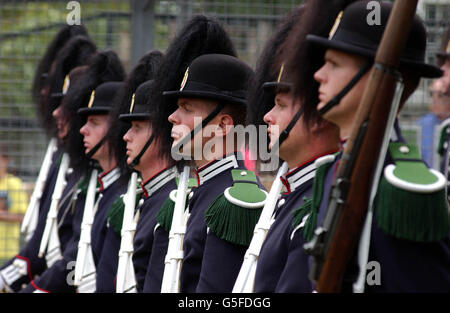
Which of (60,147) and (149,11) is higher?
(149,11)

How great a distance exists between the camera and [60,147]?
21.8ft

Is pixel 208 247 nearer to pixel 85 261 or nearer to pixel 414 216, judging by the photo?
pixel 414 216

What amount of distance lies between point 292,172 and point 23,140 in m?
5.05

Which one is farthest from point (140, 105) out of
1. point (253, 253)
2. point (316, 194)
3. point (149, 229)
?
point (316, 194)

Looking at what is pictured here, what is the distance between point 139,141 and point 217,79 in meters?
0.94

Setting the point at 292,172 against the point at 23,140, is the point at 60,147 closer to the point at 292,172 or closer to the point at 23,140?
the point at 23,140

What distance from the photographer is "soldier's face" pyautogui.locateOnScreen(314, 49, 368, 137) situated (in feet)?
7.83

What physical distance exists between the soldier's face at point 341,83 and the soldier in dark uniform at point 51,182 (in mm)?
3783

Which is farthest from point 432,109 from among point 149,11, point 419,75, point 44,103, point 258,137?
point 419,75

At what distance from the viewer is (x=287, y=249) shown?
9.04ft

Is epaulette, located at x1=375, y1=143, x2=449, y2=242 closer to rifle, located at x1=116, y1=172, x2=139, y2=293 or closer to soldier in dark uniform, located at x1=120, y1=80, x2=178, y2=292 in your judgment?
soldier in dark uniform, located at x1=120, y1=80, x2=178, y2=292
